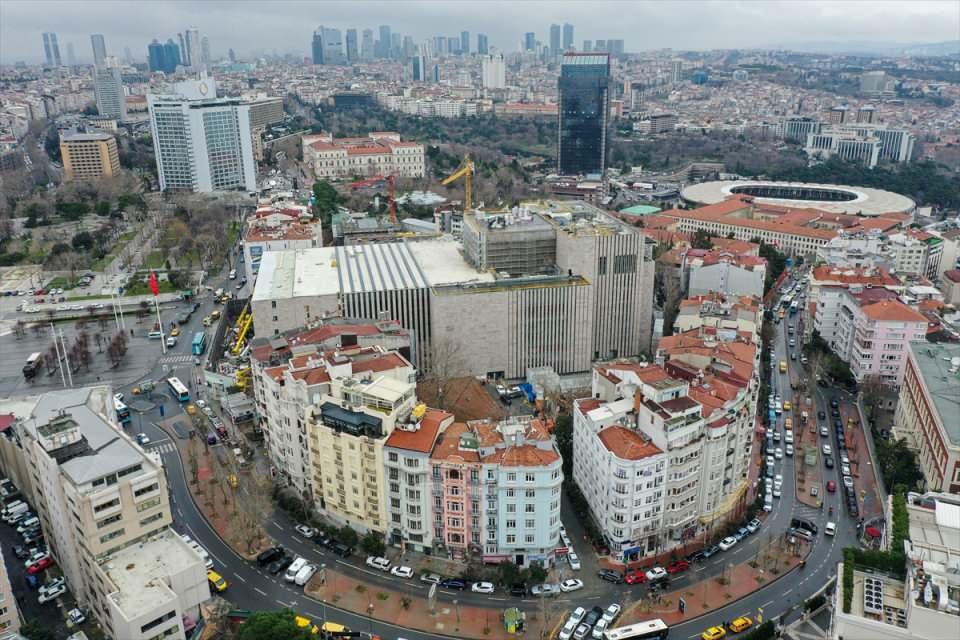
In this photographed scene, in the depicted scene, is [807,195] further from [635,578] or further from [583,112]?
[635,578]

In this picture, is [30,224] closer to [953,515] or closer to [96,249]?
[96,249]

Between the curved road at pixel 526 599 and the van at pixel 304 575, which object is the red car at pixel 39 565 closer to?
the curved road at pixel 526 599

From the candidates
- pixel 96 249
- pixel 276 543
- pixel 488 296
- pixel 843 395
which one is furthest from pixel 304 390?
pixel 96 249

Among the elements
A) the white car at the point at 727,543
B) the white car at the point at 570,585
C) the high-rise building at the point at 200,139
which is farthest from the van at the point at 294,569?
the high-rise building at the point at 200,139

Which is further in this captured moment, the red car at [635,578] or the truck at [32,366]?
the truck at [32,366]

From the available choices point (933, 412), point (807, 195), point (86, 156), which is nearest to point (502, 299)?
point (933, 412)

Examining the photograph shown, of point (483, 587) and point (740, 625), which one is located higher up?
point (483, 587)

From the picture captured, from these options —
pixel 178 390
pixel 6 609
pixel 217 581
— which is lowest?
pixel 217 581

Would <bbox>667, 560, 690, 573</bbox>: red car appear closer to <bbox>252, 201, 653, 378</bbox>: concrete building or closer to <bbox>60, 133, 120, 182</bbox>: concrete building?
<bbox>252, 201, 653, 378</bbox>: concrete building
